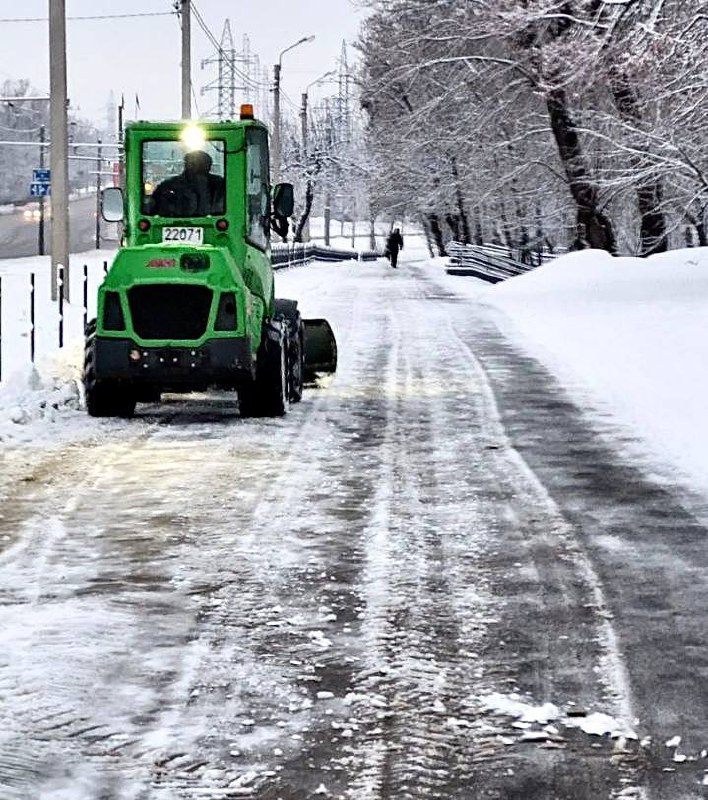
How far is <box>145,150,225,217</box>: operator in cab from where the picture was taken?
1325 cm

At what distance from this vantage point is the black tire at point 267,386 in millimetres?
13000

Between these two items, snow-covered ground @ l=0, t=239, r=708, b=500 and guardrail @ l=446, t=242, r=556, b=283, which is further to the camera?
guardrail @ l=446, t=242, r=556, b=283

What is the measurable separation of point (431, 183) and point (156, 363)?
48701 mm

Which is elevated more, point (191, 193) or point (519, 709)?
point (191, 193)

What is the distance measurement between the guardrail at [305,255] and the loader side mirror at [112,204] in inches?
1402

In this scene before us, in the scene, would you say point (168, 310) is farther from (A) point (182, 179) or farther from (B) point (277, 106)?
(B) point (277, 106)

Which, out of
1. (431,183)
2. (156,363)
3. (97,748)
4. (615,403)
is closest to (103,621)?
(97,748)

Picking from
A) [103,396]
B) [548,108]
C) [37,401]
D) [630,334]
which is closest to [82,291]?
[548,108]

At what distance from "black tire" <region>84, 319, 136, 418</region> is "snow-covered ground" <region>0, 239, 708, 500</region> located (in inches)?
11.3

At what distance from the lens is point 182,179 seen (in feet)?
44.0

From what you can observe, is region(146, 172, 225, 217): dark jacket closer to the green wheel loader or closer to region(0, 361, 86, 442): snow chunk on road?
the green wheel loader

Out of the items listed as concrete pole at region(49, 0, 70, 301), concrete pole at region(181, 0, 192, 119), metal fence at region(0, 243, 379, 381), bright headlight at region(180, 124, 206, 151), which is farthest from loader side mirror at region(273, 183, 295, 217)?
concrete pole at region(181, 0, 192, 119)

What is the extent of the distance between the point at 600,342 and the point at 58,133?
9987 mm

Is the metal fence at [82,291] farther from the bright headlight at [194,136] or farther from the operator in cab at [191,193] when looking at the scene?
the bright headlight at [194,136]
